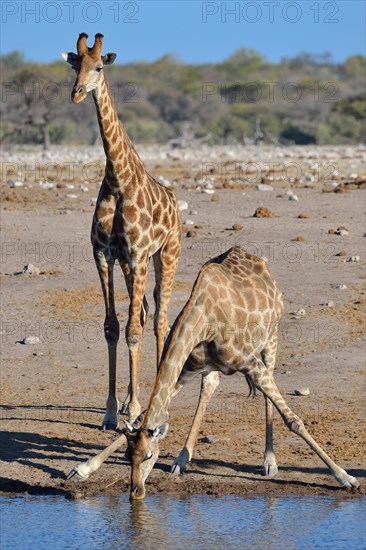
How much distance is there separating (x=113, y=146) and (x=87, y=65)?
0.81 metres

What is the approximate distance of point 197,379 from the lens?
1137 centimetres

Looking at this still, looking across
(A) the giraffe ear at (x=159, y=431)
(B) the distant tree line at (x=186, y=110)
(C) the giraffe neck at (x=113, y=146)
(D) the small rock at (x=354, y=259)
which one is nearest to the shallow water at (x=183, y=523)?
(A) the giraffe ear at (x=159, y=431)

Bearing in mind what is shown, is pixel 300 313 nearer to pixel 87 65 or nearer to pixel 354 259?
pixel 354 259

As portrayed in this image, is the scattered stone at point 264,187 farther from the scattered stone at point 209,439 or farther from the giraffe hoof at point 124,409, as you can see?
→ the scattered stone at point 209,439

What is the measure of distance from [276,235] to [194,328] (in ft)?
27.9

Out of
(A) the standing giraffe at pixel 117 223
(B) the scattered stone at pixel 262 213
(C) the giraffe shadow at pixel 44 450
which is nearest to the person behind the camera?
(C) the giraffe shadow at pixel 44 450

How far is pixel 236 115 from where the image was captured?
59812mm

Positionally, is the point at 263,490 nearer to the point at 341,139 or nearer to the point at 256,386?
the point at 256,386

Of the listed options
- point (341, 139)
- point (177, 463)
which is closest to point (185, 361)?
point (177, 463)

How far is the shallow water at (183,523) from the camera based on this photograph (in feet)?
24.7

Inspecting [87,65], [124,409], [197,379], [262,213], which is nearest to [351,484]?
[124,409]

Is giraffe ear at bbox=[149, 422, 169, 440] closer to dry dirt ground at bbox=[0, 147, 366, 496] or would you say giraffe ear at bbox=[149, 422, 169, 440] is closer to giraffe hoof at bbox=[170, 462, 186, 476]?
dry dirt ground at bbox=[0, 147, 366, 496]

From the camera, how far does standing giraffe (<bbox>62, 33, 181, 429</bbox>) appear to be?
9.80 m

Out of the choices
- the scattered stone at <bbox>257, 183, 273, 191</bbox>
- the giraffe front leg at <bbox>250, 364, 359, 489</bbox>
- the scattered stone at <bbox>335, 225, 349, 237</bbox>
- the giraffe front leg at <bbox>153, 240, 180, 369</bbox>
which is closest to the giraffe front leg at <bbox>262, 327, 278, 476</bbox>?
the giraffe front leg at <bbox>250, 364, 359, 489</bbox>
